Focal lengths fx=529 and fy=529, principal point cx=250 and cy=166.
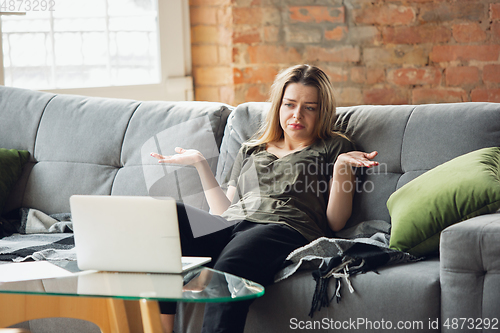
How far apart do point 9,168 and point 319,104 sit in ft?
4.09

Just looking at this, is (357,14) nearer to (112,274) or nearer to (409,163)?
(409,163)

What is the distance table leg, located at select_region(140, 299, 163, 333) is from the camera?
3.46 feet

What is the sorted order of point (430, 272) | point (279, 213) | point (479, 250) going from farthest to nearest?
point (279, 213), point (430, 272), point (479, 250)

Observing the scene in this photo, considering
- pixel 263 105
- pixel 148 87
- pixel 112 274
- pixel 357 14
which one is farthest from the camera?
pixel 148 87

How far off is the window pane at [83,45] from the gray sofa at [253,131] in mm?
527

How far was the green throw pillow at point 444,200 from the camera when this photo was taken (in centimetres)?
141

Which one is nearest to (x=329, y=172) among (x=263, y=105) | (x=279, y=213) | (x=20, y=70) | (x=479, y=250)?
(x=279, y=213)

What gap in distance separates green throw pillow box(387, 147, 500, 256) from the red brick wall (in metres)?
1.15

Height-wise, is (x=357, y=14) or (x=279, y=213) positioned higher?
(x=357, y=14)

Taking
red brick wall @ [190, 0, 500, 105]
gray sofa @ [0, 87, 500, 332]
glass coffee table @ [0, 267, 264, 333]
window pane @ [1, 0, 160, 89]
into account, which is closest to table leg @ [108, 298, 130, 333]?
glass coffee table @ [0, 267, 264, 333]

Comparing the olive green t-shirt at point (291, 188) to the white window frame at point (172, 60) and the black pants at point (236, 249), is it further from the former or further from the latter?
the white window frame at point (172, 60)

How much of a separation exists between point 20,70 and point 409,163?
2.11 metres

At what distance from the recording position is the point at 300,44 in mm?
2820

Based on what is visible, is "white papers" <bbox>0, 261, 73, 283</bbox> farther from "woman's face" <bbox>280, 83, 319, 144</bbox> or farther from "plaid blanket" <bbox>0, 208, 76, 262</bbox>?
"woman's face" <bbox>280, 83, 319, 144</bbox>
